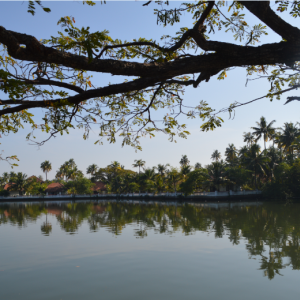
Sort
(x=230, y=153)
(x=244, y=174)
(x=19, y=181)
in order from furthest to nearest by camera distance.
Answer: (x=19, y=181) → (x=230, y=153) → (x=244, y=174)

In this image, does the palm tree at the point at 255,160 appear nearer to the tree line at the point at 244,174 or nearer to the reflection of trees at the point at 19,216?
the tree line at the point at 244,174

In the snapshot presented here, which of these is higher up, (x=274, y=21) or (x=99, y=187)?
(x=274, y=21)

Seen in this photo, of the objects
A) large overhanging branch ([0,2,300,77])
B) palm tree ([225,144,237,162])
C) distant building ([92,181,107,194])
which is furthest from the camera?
distant building ([92,181,107,194])

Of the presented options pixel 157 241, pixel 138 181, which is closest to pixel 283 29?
pixel 157 241

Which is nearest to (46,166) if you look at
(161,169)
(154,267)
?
(161,169)

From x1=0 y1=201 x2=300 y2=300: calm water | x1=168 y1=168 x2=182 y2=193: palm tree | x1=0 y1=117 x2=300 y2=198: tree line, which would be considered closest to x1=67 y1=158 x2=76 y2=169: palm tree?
x1=0 y1=117 x2=300 y2=198: tree line

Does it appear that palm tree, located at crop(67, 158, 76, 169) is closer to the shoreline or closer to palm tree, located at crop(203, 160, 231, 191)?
the shoreline

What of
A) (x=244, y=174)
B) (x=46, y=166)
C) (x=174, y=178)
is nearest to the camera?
(x=244, y=174)

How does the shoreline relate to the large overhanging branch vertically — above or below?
below

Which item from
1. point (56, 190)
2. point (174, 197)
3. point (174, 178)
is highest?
point (174, 178)

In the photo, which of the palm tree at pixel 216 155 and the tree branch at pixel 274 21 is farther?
the palm tree at pixel 216 155

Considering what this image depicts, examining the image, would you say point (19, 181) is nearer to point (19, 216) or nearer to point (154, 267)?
point (19, 216)

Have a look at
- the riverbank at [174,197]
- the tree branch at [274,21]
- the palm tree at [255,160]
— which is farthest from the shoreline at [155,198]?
the tree branch at [274,21]

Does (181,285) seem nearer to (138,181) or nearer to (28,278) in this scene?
(28,278)
